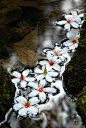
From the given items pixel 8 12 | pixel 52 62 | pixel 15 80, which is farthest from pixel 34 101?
pixel 8 12

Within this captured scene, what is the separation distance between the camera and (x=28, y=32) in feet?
11.0

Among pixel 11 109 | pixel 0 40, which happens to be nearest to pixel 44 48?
pixel 0 40

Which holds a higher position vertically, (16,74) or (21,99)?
(16,74)

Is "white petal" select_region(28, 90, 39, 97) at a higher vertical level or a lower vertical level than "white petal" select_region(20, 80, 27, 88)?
lower

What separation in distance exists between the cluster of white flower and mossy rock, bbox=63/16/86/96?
0.23 meters

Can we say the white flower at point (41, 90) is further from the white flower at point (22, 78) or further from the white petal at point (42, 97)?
the white flower at point (22, 78)

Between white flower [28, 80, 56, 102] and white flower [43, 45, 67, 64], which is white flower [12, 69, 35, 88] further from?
white flower [43, 45, 67, 64]

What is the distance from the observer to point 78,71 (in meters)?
2.26

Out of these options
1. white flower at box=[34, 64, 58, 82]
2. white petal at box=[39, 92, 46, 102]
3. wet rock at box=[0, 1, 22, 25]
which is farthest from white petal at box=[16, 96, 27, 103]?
wet rock at box=[0, 1, 22, 25]

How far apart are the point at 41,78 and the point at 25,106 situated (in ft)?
1.70

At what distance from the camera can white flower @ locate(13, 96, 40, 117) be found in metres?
2.08

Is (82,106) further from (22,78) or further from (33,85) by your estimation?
(22,78)

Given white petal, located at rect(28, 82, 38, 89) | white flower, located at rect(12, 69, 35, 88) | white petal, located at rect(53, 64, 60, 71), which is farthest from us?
white petal, located at rect(53, 64, 60, 71)

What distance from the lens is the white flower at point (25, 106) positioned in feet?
6.82
